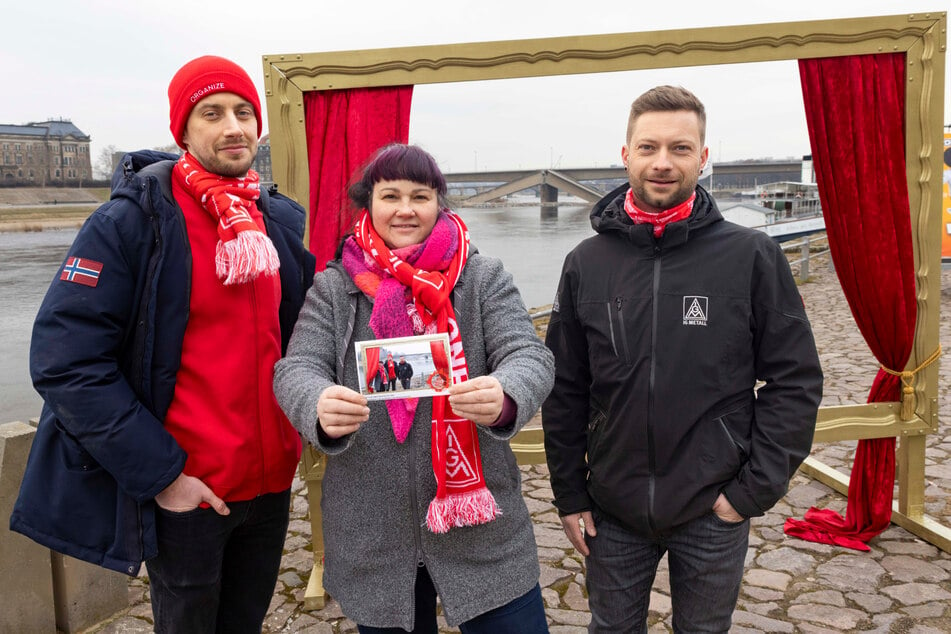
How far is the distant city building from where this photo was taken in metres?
64.3

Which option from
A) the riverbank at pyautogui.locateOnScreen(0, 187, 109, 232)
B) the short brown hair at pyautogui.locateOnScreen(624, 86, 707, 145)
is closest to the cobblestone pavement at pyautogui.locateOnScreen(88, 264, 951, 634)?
the short brown hair at pyautogui.locateOnScreen(624, 86, 707, 145)

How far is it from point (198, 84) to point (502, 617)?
1572 mm

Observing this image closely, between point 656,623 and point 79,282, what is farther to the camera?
point 656,623

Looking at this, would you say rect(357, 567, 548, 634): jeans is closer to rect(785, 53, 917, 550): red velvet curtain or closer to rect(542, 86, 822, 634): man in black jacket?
rect(542, 86, 822, 634): man in black jacket

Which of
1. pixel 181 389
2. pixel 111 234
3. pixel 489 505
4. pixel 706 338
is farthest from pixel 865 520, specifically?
pixel 111 234

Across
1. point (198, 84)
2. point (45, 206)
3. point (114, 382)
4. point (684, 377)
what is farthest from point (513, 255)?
point (45, 206)

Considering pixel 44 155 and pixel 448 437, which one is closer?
pixel 448 437

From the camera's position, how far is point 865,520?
377 cm

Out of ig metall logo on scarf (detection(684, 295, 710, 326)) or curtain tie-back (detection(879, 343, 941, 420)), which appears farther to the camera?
curtain tie-back (detection(879, 343, 941, 420))

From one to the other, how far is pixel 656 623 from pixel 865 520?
4.82ft

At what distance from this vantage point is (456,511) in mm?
1708

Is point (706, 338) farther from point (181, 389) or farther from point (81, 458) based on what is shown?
point (81, 458)

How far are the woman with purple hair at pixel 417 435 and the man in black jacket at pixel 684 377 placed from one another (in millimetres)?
339

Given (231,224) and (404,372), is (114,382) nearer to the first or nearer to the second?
(231,224)
